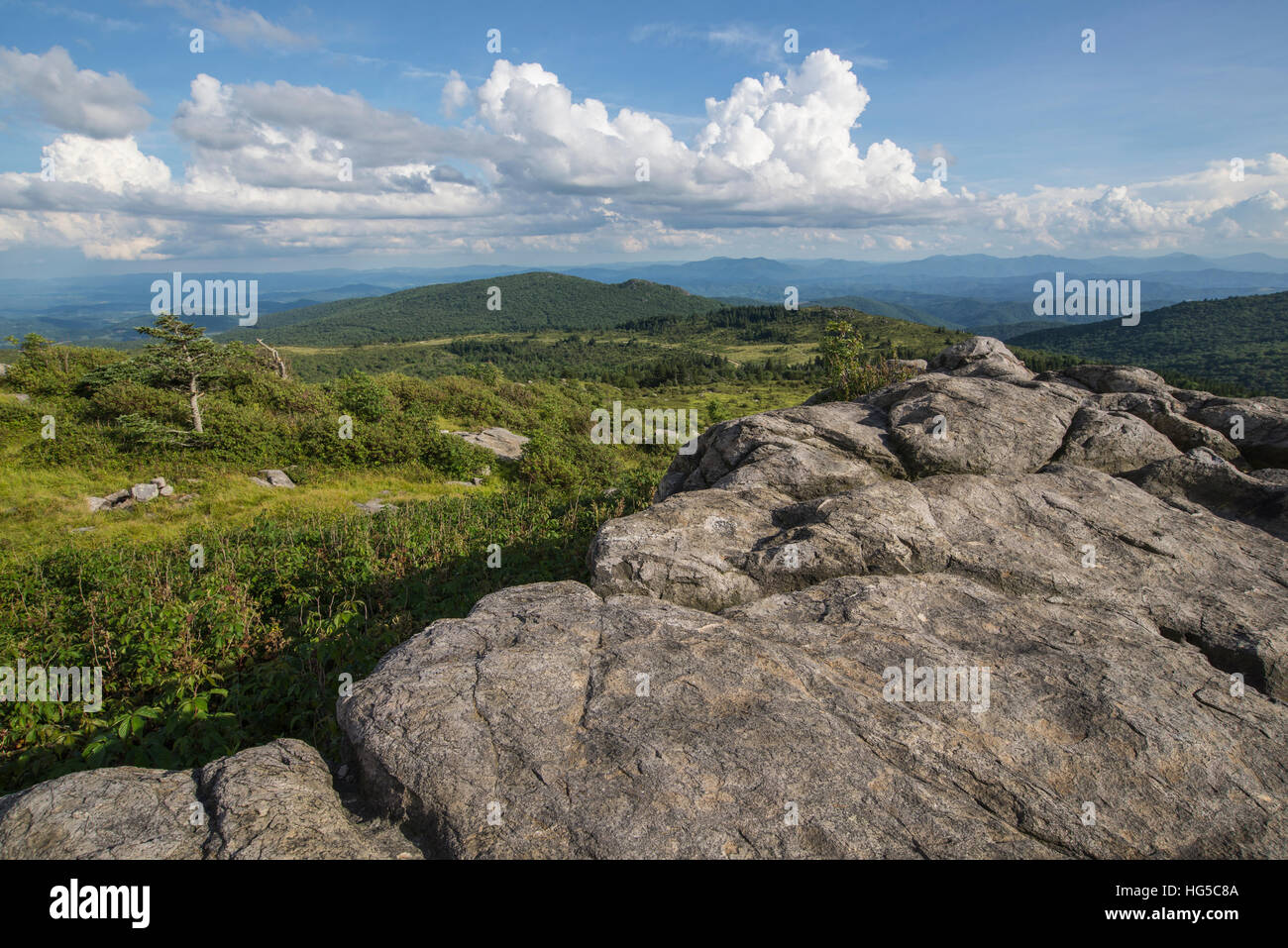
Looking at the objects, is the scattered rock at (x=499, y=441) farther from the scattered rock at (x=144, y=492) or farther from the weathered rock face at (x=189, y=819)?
the weathered rock face at (x=189, y=819)

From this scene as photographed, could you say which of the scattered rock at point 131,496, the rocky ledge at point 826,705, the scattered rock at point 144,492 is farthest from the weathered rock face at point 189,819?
the scattered rock at point 144,492

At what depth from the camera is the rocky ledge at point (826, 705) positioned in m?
5.06

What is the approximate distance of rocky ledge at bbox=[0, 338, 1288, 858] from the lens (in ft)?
16.6

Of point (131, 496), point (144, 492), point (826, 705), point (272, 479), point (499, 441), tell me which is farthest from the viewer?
point (499, 441)

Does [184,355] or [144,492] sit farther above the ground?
[184,355]

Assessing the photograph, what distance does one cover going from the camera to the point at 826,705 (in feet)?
20.7

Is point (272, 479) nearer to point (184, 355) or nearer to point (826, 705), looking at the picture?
point (184, 355)

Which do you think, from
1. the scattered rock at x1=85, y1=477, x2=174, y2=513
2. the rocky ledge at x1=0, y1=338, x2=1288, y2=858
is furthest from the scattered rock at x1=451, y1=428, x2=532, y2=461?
the rocky ledge at x1=0, y1=338, x2=1288, y2=858

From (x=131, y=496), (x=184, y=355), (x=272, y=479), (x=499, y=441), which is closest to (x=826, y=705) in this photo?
(x=131, y=496)

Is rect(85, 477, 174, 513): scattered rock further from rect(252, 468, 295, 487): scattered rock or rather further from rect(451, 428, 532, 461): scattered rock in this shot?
rect(451, 428, 532, 461): scattered rock

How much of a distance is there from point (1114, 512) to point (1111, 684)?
16.9 ft

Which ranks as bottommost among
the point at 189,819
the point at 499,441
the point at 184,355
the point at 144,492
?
the point at 144,492

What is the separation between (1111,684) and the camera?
657cm
